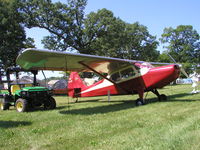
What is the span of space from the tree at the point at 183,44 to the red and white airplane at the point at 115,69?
51.3 m

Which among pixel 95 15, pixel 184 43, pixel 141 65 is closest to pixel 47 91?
pixel 141 65

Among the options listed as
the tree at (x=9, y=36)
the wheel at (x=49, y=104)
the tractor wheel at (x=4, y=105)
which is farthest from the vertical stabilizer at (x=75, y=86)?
the tree at (x=9, y=36)

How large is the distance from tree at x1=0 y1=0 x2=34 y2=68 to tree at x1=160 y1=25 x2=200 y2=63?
1709 inches

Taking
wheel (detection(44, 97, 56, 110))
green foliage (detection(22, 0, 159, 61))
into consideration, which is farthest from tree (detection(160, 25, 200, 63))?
wheel (detection(44, 97, 56, 110))

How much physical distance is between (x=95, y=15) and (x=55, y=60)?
29.6 m

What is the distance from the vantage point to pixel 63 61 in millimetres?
10594

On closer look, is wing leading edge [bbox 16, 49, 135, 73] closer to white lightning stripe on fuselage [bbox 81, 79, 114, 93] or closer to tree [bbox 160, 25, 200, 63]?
white lightning stripe on fuselage [bbox 81, 79, 114, 93]

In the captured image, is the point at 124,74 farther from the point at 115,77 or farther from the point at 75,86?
the point at 75,86

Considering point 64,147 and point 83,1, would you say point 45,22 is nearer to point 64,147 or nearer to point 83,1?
point 83,1

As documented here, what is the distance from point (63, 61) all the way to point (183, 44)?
5656cm

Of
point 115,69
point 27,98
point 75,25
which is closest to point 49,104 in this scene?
point 27,98

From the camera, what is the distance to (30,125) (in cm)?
650

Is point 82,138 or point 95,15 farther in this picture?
point 95,15

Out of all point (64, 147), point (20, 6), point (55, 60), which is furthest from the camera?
point (20, 6)
